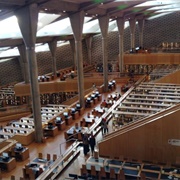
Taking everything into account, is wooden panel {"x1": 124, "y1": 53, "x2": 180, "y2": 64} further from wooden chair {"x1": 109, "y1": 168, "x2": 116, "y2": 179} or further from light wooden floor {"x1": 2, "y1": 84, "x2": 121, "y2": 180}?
wooden chair {"x1": 109, "y1": 168, "x2": 116, "y2": 179}

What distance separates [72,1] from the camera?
1750 centimetres

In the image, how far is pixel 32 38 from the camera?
14.6 m

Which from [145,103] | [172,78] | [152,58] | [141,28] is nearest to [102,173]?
[145,103]

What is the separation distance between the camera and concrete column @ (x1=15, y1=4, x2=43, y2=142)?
553 inches

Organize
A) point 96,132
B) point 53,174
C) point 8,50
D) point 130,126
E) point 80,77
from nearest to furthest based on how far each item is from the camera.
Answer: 1. point 53,174
2. point 130,126
3. point 96,132
4. point 80,77
5. point 8,50

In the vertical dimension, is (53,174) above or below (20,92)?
below

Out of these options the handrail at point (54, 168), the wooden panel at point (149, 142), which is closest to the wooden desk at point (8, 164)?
the handrail at point (54, 168)

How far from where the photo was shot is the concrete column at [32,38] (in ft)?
46.1

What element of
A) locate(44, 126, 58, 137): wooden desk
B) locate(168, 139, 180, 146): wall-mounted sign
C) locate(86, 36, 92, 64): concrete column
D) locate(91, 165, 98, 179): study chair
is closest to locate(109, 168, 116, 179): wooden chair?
locate(91, 165, 98, 179): study chair

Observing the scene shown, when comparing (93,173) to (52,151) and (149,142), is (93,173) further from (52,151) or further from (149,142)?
(52,151)

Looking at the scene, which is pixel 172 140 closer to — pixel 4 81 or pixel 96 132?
pixel 96 132

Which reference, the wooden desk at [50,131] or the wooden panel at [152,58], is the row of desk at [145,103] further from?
the wooden panel at [152,58]

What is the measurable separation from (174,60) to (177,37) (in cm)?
870

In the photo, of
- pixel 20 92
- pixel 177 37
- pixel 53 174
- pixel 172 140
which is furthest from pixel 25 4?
pixel 177 37
